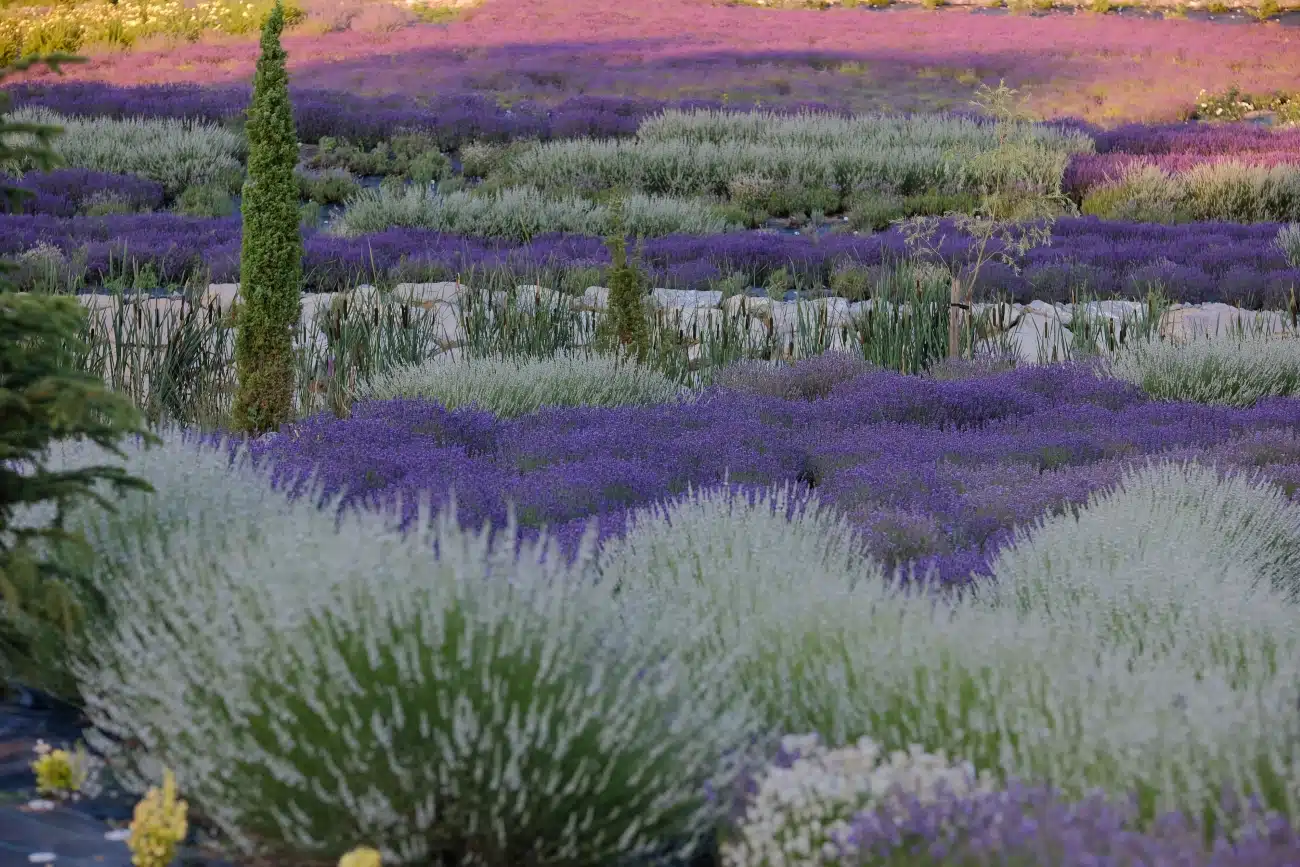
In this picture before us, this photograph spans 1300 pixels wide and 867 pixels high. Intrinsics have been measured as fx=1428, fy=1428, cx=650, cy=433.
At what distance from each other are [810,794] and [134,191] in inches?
605

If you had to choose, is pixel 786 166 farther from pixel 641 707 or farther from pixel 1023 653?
pixel 641 707

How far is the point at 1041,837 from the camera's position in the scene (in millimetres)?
2139

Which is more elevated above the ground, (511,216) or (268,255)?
(268,255)

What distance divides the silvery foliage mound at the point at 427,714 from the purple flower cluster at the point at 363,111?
59.3 feet

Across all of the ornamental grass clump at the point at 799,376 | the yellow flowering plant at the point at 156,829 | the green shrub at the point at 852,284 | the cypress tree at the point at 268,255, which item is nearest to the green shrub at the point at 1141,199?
the green shrub at the point at 852,284

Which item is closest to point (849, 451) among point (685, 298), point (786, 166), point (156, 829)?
point (156, 829)

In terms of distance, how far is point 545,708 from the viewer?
8.17ft

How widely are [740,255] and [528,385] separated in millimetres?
6337

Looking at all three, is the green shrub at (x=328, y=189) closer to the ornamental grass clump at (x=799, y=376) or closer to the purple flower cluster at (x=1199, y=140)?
the ornamental grass clump at (x=799, y=376)

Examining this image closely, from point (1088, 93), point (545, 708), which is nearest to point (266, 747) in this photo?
point (545, 708)

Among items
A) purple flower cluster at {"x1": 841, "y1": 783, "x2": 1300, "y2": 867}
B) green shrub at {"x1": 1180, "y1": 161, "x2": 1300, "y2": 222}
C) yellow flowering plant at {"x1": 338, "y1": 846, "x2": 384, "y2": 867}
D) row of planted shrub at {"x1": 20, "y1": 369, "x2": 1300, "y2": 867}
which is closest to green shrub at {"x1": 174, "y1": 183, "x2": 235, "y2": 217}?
green shrub at {"x1": 1180, "y1": 161, "x2": 1300, "y2": 222}

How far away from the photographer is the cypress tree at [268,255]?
5.96m

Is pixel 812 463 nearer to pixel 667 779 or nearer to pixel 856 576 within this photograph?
pixel 856 576

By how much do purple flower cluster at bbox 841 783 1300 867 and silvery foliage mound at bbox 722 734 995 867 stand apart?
0.09 ft
